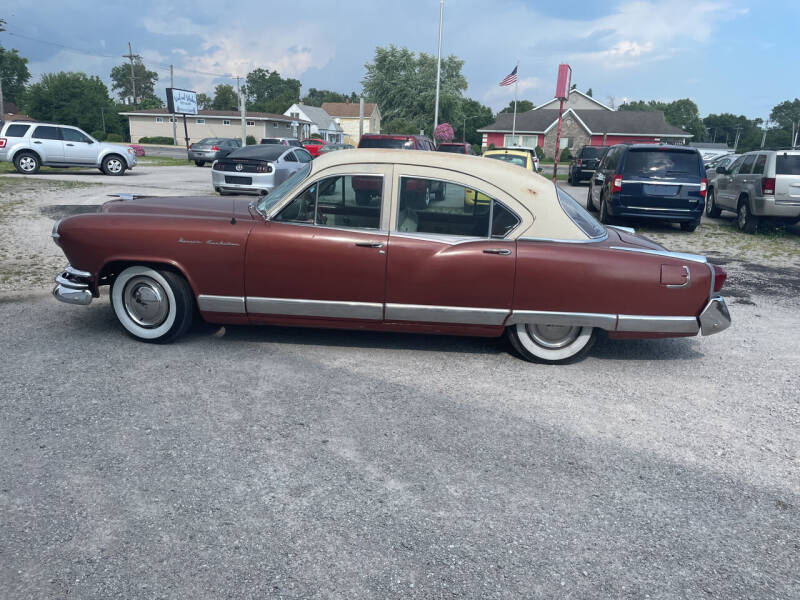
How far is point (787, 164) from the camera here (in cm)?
1174

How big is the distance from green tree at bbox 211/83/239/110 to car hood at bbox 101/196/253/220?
12457cm

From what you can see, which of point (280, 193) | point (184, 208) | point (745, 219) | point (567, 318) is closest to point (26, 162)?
point (184, 208)

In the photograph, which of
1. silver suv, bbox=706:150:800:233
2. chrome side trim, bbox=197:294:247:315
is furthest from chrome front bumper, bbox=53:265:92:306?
silver suv, bbox=706:150:800:233

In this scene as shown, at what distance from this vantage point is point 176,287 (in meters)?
4.80

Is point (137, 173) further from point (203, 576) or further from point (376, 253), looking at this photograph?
point (203, 576)

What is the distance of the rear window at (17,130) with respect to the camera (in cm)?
1909

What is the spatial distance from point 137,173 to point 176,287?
19.6 metres

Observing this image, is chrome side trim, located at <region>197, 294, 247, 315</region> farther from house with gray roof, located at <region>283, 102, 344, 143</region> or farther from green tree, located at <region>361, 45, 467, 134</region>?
house with gray roof, located at <region>283, 102, 344, 143</region>

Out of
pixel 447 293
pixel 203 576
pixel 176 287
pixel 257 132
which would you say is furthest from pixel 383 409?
pixel 257 132

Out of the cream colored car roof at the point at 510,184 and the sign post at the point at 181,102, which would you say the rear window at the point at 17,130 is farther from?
the sign post at the point at 181,102

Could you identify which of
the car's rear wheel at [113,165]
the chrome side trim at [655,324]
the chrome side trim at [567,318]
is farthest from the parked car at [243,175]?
the chrome side trim at [655,324]

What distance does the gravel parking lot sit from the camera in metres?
2.55

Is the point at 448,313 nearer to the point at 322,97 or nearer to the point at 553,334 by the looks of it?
the point at 553,334

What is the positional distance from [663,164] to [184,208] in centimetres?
983
